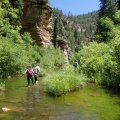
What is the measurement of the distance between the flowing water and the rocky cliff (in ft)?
161

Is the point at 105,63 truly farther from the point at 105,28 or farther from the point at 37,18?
the point at 37,18

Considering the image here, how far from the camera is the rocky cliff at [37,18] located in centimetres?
7050

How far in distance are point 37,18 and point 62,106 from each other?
182ft

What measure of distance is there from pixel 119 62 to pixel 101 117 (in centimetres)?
997

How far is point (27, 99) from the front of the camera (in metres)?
20.1

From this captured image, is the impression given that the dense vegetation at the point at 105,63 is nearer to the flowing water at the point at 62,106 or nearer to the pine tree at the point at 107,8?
the flowing water at the point at 62,106

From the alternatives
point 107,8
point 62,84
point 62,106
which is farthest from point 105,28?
point 62,106

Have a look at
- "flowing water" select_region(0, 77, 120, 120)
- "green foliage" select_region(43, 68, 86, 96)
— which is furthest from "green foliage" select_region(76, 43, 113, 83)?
"flowing water" select_region(0, 77, 120, 120)

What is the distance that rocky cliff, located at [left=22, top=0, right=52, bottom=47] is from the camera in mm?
70500

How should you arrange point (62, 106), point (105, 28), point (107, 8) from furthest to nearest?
1. point (107, 8)
2. point (105, 28)
3. point (62, 106)

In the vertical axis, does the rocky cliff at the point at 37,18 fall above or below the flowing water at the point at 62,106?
above

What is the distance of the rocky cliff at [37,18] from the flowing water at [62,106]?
49.1 metres

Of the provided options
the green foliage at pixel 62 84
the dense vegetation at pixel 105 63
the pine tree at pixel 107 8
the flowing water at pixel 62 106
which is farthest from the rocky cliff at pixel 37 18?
the flowing water at pixel 62 106

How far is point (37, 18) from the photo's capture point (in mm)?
71875
